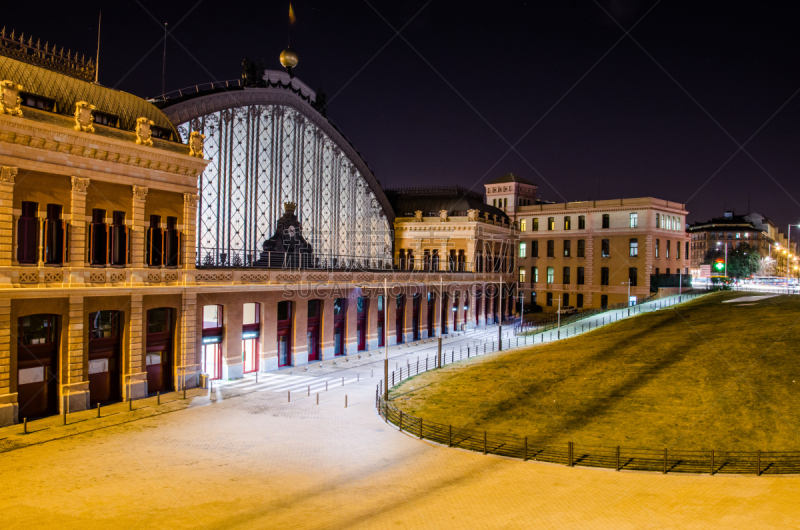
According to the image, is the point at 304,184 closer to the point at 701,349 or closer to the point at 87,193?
the point at 87,193

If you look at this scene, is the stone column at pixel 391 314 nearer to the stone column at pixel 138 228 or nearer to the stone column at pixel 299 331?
the stone column at pixel 299 331

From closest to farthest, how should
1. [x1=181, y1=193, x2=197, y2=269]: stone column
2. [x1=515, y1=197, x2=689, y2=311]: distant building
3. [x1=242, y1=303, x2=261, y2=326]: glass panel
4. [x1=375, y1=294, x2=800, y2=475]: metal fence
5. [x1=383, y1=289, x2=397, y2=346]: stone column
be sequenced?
[x1=375, y1=294, x2=800, y2=475]: metal fence
[x1=181, y1=193, x2=197, y2=269]: stone column
[x1=242, y1=303, x2=261, y2=326]: glass panel
[x1=383, y1=289, x2=397, y2=346]: stone column
[x1=515, y1=197, x2=689, y2=311]: distant building

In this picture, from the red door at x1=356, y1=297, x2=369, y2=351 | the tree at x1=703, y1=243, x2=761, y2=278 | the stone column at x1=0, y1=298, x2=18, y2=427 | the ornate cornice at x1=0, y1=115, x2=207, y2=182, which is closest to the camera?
the stone column at x1=0, y1=298, x2=18, y2=427

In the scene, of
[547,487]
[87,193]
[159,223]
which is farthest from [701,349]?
[87,193]

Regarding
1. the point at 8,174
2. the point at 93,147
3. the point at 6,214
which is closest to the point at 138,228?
the point at 93,147

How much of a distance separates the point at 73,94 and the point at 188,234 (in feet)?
33.5

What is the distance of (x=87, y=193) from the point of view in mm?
30594

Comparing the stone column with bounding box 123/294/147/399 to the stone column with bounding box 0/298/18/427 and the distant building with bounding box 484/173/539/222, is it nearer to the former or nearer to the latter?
the stone column with bounding box 0/298/18/427

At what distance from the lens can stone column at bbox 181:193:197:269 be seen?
3588 cm

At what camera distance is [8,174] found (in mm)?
27062

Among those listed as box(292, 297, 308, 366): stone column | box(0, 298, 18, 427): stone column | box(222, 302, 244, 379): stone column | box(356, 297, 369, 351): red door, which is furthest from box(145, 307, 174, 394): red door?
box(356, 297, 369, 351): red door

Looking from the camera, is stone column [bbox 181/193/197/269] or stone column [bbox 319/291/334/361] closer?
stone column [bbox 181/193/197/269]

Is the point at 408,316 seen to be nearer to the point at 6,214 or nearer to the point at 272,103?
the point at 272,103

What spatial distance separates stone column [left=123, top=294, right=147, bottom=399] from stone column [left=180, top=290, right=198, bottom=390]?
270 cm
